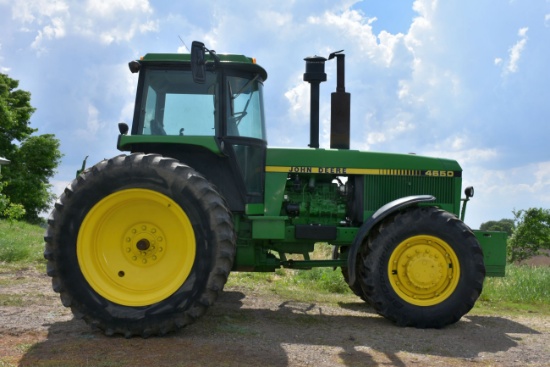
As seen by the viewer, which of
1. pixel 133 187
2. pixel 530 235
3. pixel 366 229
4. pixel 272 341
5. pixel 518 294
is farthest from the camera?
pixel 530 235

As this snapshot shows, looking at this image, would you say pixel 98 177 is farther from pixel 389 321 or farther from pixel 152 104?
pixel 389 321

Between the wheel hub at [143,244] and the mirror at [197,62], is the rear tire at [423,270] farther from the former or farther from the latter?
the mirror at [197,62]

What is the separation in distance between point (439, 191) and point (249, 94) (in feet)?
9.22

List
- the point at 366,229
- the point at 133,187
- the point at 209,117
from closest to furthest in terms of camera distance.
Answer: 1. the point at 133,187
2. the point at 366,229
3. the point at 209,117

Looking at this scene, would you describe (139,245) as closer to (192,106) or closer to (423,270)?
(192,106)

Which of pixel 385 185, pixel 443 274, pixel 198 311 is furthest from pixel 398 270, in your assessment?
pixel 198 311

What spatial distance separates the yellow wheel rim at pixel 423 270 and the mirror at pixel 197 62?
2.90 meters

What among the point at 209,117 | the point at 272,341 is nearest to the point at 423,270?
the point at 272,341

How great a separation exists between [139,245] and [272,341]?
1.64m

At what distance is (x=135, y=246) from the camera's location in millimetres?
6152

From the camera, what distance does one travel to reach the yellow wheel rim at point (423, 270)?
269 inches

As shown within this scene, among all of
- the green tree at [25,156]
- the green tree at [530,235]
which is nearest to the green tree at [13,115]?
the green tree at [25,156]

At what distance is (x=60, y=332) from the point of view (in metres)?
5.88

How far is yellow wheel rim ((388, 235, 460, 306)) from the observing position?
22.4 feet
